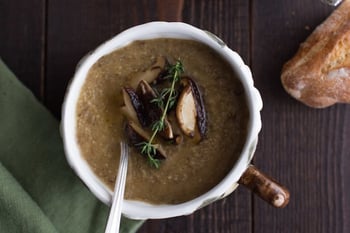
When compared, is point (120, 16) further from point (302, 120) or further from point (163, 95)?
point (302, 120)

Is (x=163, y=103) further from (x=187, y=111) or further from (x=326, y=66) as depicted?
(x=326, y=66)

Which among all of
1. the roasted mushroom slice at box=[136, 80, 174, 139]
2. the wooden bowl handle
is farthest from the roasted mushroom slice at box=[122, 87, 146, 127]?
the wooden bowl handle

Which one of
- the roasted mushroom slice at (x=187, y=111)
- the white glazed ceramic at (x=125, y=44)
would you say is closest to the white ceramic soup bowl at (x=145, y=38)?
the white glazed ceramic at (x=125, y=44)

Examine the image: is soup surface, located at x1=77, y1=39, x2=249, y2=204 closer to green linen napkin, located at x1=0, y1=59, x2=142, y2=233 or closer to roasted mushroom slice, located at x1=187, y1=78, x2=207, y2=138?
roasted mushroom slice, located at x1=187, y1=78, x2=207, y2=138

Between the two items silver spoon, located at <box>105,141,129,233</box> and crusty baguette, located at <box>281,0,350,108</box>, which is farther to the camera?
crusty baguette, located at <box>281,0,350,108</box>

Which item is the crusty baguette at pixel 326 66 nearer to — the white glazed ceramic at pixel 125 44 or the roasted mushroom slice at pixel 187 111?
the white glazed ceramic at pixel 125 44

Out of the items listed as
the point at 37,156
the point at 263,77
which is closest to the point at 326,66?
the point at 263,77
